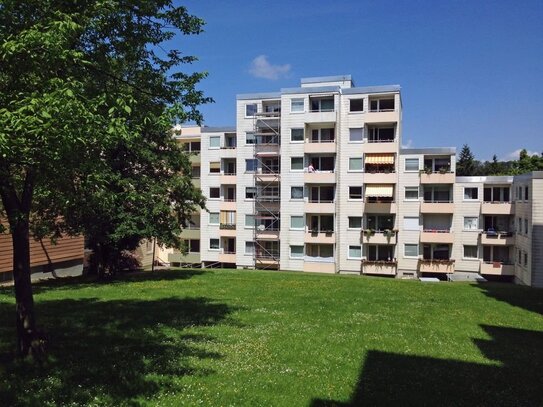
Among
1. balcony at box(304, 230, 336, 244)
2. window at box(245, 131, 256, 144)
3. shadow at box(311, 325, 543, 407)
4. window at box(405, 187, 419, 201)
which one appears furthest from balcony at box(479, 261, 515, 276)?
shadow at box(311, 325, 543, 407)

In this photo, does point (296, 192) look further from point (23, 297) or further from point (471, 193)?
point (23, 297)

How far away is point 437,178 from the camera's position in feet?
181

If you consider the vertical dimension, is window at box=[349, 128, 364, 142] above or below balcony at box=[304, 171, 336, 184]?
above

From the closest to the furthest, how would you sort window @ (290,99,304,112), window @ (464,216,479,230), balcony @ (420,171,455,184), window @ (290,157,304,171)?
balcony @ (420,171,455,184)
window @ (464,216,479,230)
window @ (290,99,304,112)
window @ (290,157,304,171)

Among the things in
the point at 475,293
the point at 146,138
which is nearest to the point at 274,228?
the point at 146,138

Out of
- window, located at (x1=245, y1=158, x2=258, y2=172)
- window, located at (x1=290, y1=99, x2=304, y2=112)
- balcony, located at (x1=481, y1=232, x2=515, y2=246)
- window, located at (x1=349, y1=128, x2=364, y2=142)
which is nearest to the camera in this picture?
balcony, located at (x1=481, y1=232, x2=515, y2=246)

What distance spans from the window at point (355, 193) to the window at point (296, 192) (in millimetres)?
5818

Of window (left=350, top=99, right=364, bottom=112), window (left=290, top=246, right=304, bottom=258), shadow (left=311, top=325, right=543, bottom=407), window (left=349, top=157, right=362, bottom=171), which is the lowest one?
window (left=290, top=246, right=304, bottom=258)

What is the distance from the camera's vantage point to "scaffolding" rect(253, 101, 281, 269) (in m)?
60.3

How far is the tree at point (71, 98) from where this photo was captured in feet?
24.2

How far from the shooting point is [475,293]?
28.4m

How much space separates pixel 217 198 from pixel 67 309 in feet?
155

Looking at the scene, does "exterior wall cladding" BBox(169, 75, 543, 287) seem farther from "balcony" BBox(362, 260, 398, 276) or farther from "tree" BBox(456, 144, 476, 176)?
"tree" BBox(456, 144, 476, 176)

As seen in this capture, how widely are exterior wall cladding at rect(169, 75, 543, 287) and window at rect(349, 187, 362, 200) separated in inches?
4.7
